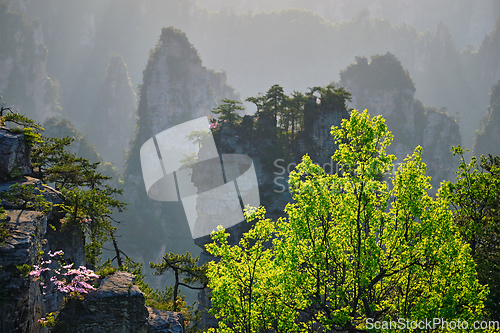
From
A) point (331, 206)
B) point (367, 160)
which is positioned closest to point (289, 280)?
point (331, 206)

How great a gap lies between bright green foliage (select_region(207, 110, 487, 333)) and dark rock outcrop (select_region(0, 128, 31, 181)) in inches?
282

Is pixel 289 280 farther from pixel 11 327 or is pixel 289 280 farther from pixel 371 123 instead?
pixel 11 327

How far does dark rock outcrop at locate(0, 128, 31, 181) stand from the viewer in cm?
966

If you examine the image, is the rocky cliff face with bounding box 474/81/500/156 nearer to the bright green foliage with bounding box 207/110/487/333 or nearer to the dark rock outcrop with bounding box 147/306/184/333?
the bright green foliage with bounding box 207/110/487/333

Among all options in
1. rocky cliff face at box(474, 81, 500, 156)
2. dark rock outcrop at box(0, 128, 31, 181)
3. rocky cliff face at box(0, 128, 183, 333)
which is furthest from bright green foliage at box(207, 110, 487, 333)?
rocky cliff face at box(474, 81, 500, 156)

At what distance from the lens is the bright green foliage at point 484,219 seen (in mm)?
9273

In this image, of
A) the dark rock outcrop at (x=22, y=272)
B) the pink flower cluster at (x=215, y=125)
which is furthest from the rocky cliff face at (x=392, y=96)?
the dark rock outcrop at (x=22, y=272)

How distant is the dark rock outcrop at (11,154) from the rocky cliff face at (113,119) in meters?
73.4

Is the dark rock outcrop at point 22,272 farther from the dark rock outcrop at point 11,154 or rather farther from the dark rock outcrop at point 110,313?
the dark rock outcrop at point 110,313

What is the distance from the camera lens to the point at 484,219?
10.1 meters

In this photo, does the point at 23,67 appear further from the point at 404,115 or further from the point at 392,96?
the point at 404,115

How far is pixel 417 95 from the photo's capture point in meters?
87.9

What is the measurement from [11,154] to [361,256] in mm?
11449

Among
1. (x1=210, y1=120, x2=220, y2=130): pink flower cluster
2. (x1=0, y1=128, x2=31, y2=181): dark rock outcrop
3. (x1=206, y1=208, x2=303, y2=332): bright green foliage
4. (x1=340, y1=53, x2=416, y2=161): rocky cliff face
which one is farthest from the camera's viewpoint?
(x1=340, y1=53, x2=416, y2=161): rocky cliff face
